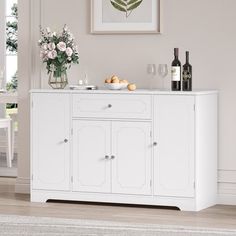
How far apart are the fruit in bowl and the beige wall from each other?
0.32 metres

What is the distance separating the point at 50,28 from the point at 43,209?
1.64 metres

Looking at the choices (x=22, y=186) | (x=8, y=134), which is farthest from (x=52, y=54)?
(x=8, y=134)

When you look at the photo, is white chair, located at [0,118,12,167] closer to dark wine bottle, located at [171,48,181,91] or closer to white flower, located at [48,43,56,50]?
white flower, located at [48,43,56,50]

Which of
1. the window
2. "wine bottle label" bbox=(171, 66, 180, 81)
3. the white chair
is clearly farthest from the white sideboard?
the window

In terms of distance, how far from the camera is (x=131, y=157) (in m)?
6.49

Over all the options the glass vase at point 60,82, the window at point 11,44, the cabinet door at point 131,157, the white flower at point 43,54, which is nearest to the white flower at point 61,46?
the white flower at point 43,54

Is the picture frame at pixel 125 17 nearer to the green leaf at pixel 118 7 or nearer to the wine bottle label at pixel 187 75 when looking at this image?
the green leaf at pixel 118 7

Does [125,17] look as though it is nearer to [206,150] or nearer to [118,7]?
[118,7]

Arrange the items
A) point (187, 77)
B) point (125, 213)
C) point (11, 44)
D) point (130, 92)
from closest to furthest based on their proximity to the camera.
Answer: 1. point (125, 213)
2. point (130, 92)
3. point (187, 77)
4. point (11, 44)

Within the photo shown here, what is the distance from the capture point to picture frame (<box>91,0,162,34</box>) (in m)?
6.85

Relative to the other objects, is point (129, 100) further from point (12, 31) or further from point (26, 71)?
point (12, 31)

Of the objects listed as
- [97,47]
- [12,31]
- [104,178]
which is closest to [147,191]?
[104,178]

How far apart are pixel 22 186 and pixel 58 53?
1.25 metres

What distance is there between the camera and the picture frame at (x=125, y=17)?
685cm
